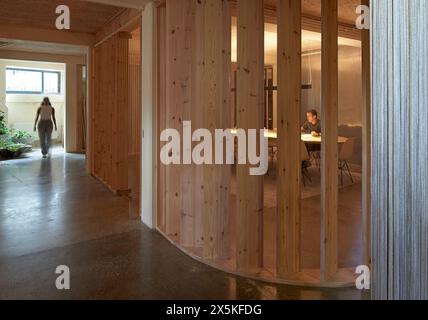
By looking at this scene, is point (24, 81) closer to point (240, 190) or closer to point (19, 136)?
point (19, 136)

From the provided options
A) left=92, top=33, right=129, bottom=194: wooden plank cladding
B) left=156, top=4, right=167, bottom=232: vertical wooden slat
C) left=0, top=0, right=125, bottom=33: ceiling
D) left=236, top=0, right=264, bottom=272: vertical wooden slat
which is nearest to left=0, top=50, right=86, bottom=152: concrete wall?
left=92, top=33, right=129, bottom=194: wooden plank cladding

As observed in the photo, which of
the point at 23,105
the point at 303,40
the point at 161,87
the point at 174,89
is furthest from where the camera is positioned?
the point at 23,105

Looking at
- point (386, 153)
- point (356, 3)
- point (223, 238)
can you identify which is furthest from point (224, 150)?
point (356, 3)

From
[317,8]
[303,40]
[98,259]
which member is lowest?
[98,259]

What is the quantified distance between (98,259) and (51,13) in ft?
12.2

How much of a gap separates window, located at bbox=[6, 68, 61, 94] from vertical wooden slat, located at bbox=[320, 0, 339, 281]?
11.1 m

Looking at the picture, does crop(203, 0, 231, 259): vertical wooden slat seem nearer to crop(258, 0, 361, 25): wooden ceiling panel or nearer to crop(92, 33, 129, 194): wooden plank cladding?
crop(258, 0, 361, 25): wooden ceiling panel

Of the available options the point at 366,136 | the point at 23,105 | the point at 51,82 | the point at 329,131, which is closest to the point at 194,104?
the point at 329,131

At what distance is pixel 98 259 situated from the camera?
300 centimetres

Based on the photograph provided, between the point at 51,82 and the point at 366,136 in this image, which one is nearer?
the point at 366,136

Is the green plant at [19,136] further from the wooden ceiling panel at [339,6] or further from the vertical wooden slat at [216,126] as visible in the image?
the vertical wooden slat at [216,126]

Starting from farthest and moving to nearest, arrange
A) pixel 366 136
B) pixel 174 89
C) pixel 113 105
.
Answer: pixel 113 105, pixel 174 89, pixel 366 136

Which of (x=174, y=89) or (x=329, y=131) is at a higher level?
(x=174, y=89)
